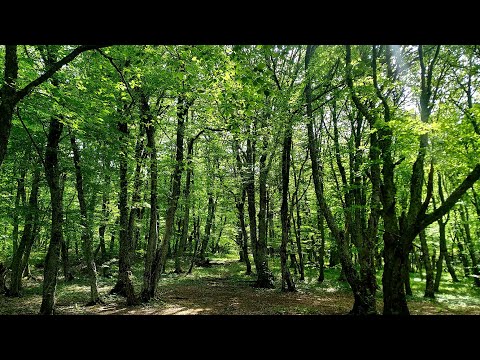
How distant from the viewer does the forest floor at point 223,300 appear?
11.4 meters

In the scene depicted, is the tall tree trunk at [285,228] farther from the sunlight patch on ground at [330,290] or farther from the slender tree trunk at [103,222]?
the slender tree trunk at [103,222]

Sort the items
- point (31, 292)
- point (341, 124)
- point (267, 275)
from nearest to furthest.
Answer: point (31, 292) < point (267, 275) < point (341, 124)

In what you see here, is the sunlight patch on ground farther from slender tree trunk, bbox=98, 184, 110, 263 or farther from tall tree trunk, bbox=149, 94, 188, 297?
slender tree trunk, bbox=98, 184, 110, 263

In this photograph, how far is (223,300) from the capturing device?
13539mm

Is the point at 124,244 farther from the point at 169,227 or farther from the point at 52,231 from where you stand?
the point at 52,231

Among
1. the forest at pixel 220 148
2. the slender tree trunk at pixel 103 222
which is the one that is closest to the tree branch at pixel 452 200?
the forest at pixel 220 148

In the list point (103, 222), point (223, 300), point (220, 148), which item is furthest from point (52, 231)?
point (220, 148)

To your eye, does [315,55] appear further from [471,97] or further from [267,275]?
[267,275]

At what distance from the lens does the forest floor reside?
11391mm

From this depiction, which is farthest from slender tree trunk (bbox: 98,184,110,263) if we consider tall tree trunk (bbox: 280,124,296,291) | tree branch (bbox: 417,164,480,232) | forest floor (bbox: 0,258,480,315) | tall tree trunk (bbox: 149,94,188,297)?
tree branch (bbox: 417,164,480,232)

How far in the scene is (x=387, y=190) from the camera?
9.20 m
